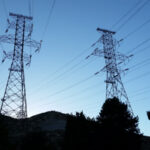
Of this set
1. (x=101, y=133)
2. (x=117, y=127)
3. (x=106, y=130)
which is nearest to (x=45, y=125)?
(x=101, y=133)

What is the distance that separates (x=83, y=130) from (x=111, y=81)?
22.5 feet

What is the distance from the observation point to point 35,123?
44000 millimetres

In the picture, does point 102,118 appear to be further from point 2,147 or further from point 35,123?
point 35,123

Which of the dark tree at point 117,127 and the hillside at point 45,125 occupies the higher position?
the hillside at point 45,125

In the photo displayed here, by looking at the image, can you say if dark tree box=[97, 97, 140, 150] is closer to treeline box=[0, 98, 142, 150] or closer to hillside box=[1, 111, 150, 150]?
treeline box=[0, 98, 142, 150]

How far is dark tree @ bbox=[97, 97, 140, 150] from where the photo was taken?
21000mm

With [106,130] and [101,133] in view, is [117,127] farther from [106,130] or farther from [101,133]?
[101,133]

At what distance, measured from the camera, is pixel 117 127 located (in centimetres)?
2173

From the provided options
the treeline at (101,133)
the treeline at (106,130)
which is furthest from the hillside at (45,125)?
the treeline at (106,130)

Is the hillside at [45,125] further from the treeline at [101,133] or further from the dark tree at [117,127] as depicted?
the dark tree at [117,127]

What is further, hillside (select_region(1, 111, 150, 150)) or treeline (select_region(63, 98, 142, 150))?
hillside (select_region(1, 111, 150, 150))

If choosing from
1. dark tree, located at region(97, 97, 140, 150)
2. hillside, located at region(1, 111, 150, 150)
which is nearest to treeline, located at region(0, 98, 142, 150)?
dark tree, located at region(97, 97, 140, 150)

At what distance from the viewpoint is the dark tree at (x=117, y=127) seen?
21000 millimetres

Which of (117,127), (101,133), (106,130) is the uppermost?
(117,127)
